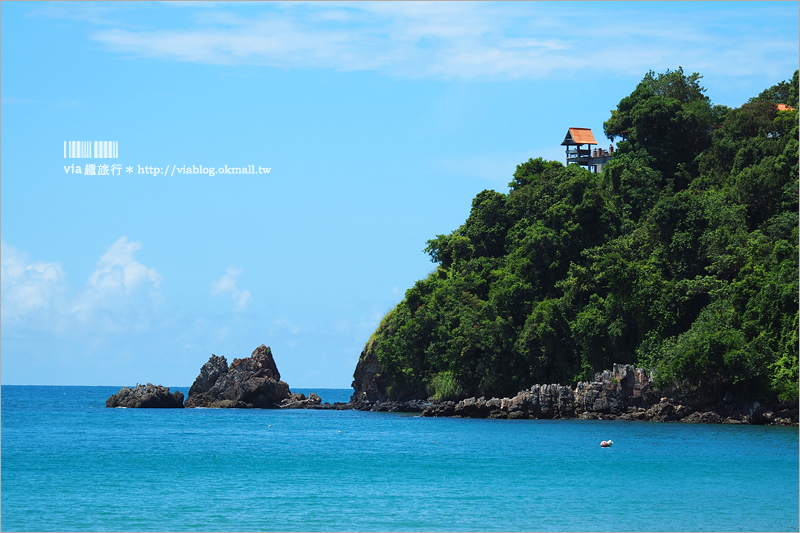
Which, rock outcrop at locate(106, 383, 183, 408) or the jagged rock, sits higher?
rock outcrop at locate(106, 383, 183, 408)

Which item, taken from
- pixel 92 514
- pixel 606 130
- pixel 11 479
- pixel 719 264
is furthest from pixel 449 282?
pixel 92 514

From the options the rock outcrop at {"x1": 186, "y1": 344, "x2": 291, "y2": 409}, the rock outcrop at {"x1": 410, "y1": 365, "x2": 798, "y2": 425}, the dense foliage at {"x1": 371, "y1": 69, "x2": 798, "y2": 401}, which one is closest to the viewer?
the rock outcrop at {"x1": 410, "y1": 365, "x2": 798, "y2": 425}

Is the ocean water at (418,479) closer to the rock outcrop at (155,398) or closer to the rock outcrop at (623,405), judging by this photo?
the rock outcrop at (623,405)

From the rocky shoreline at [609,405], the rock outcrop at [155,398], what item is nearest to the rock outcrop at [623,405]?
the rocky shoreline at [609,405]

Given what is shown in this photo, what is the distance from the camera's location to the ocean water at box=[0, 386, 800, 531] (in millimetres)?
23094

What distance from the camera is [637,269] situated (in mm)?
54125

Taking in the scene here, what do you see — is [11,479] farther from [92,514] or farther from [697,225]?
[697,225]

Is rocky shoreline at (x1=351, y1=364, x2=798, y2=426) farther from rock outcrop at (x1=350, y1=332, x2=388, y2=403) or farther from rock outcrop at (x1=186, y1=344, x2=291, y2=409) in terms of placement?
rock outcrop at (x1=186, y1=344, x2=291, y2=409)

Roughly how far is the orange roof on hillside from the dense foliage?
6629mm

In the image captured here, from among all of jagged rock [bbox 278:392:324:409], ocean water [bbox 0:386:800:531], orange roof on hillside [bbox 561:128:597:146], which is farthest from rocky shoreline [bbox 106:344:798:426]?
orange roof on hillside [bbox 561:128:597:146]

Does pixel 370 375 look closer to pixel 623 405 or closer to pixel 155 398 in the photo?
pixel 155 398

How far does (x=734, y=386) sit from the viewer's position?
162ft

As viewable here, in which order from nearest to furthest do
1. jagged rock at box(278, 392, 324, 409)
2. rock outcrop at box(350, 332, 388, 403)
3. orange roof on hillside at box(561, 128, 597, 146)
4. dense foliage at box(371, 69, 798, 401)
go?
dense foliage at box(371, 69, 798, 401), orange roof on hillside at box(561, 128, 597, 146), rock outcrop at box(350, 332, 388, 403), jagged rock at box(278, 392, 324, 409)

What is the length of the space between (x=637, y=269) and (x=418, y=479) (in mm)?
28199
